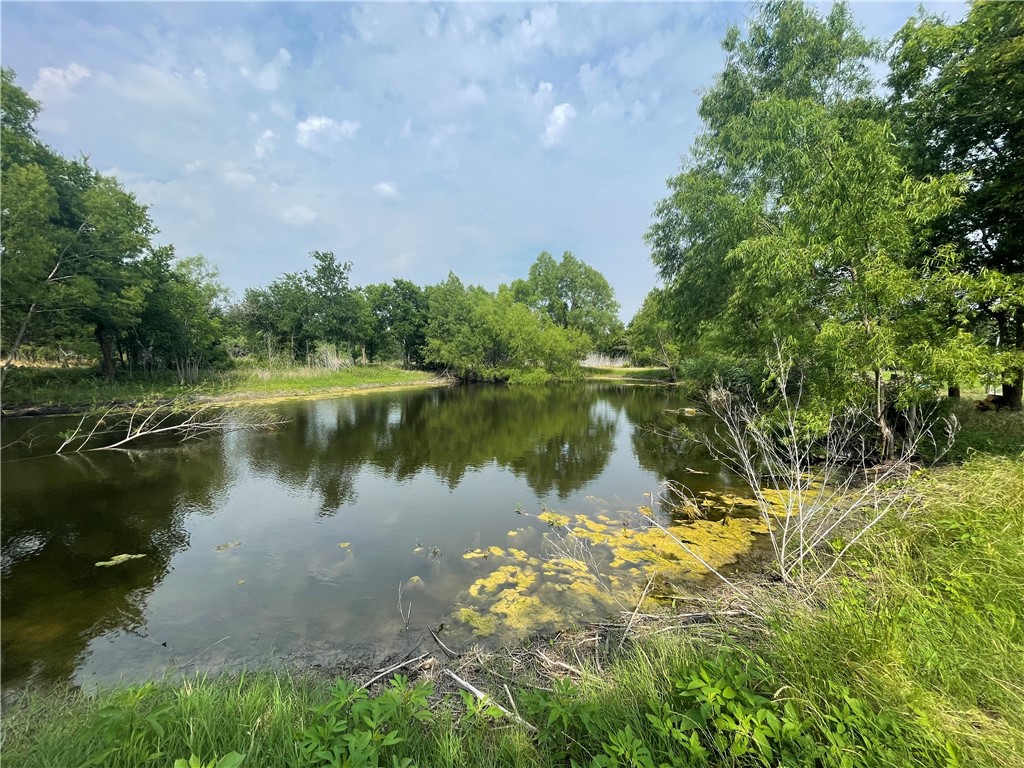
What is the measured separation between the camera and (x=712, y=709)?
7.40 feet

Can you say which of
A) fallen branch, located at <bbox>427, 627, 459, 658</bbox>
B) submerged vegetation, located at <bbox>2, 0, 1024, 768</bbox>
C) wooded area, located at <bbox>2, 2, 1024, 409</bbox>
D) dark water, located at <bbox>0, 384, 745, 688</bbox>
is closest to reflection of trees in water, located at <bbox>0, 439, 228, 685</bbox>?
dark water, located at <bbox>0, 384, 745, 688</bbox>

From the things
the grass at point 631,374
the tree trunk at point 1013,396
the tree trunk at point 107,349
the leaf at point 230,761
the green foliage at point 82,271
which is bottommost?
the grass at point 631,374

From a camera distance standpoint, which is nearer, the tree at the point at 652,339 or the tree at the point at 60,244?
the tree at the point at 60,244

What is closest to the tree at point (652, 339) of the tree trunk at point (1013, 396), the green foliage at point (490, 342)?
the green foliage at point (490, 342)

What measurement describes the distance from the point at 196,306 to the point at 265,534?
92.7 ft

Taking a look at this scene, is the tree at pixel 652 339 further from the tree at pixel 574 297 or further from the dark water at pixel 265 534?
the dark water at pixel 265 534

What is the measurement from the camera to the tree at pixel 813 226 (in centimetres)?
767

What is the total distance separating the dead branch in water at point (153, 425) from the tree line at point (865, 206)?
724 inches

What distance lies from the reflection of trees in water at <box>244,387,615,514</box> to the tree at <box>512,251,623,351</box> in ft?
108

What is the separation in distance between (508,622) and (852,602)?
12.5 ft

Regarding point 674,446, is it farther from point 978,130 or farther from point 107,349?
point 107,349

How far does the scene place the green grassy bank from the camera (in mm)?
1990

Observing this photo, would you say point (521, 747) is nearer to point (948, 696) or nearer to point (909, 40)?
point (948, 696)

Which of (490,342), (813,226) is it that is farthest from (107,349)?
(813,226)
